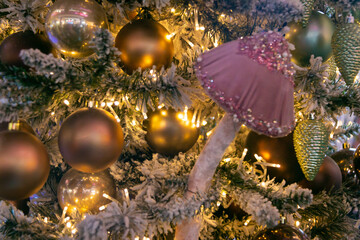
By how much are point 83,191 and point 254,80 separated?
49cm

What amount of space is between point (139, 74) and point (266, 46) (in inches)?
9.4

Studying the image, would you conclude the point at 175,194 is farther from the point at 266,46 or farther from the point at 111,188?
the point at 266,46

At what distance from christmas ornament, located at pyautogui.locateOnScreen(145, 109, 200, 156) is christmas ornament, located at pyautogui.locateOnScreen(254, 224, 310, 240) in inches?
9.9

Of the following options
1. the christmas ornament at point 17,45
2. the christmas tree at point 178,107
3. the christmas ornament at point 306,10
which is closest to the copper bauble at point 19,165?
the christmas tree at point 178,107

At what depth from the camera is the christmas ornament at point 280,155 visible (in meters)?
0.66

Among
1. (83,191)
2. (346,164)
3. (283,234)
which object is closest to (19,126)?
(83,191)

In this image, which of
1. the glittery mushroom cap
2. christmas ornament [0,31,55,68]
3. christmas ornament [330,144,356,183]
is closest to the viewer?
the glittery mushroom cap

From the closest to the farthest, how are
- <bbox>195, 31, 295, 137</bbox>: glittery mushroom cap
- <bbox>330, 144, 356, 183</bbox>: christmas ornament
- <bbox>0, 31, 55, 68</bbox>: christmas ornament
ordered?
<bbox>195, 31, 295, 137</bbox>: glittery mushroom cap, <bbox>0, 31, 55, 68</bbox>: christmas ornament, <bbox>330, 144, 356, 183</bbox>: christmas ornament

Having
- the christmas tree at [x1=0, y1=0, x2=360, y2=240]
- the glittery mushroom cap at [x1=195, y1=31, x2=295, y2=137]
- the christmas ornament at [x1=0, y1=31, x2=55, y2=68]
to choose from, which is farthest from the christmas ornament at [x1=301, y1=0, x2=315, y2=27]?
the christmas ornament at [x1=0, y1=31, x2=55, y2=68]

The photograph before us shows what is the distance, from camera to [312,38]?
0.58 metres

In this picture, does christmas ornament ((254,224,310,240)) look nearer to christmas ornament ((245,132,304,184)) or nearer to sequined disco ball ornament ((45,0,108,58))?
christmas ornament ((245,132,304,184))

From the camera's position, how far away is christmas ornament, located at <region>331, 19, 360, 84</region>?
0.59 m

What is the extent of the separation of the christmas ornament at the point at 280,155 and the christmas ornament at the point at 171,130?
0.15 m

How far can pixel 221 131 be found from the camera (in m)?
0.53
